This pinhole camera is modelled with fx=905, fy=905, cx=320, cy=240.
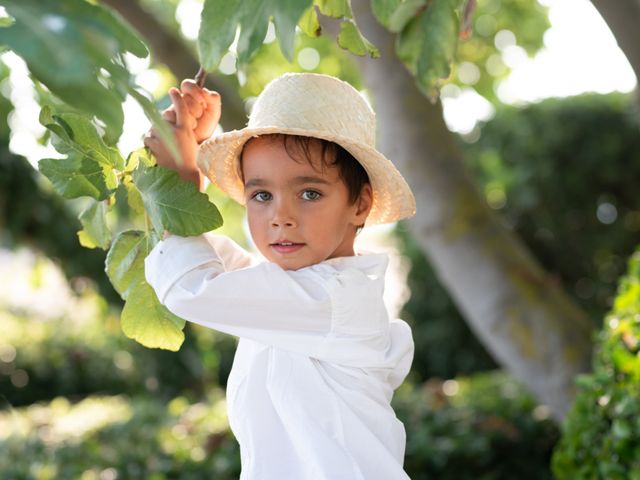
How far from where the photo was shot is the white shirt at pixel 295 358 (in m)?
1.86

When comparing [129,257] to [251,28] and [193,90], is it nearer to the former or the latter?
[193,90]

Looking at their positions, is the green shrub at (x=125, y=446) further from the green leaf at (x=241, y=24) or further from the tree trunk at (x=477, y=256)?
the green leaf at (x=241, y=24)

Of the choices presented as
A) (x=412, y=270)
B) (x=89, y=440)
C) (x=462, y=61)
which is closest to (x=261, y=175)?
(x=89, y=440)

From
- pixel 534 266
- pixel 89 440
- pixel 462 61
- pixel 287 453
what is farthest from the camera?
pixel 462 61

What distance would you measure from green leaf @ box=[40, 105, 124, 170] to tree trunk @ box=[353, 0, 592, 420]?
2100 millimetres

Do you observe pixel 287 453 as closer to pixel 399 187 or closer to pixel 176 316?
pixel 176 316

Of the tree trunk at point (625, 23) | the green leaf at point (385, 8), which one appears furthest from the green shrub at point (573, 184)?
the green leaf at point (385, 8)

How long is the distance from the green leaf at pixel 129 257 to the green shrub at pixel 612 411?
60.7 inches

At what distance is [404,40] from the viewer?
1665 mm

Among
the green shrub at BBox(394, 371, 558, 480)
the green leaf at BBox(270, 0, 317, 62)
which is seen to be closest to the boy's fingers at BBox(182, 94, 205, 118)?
the green leaf at BBox(270, 0, 317, 62)

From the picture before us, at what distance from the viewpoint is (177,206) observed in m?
1.81

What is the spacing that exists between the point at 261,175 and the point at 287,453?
593mm

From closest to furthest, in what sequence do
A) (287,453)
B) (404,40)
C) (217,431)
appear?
(404,40) → (287,453) → (217,431)

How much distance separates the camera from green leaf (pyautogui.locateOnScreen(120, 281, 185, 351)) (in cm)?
197
